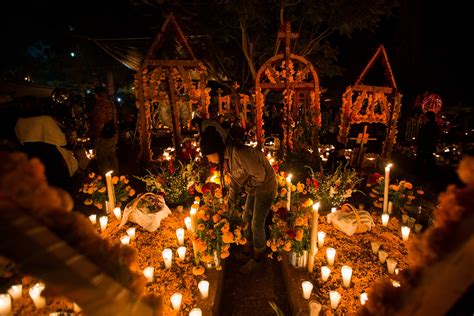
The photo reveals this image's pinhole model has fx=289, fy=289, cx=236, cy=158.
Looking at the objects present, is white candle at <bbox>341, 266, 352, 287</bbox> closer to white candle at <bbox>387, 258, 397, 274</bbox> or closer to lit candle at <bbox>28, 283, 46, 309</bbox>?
white candle at <bbox>387, 258, 397, 274</bbox>

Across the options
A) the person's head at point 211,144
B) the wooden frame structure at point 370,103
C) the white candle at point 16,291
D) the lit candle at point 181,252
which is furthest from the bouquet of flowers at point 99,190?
the wooden frame structure at point 370,103

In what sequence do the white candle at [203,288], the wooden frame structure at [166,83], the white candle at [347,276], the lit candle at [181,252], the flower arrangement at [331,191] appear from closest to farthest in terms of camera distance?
the white candle at [203,288] → the white candle at [347,276] → the lit candle at [181,252] → the flower arrangement at [331,191] → the wooden frame structure at [166,83]

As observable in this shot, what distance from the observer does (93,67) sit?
21188 millimetres

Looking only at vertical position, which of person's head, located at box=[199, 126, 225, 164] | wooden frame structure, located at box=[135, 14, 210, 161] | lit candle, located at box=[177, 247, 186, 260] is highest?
wooden frame structure, located at box=[135, 14, 210, 161]

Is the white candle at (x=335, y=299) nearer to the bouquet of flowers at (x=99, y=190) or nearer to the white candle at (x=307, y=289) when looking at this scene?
the white candle at (x=307, y=289)

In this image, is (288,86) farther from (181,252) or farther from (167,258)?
(167,258)

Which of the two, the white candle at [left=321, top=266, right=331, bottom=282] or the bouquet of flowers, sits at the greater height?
the bouquet of flowers

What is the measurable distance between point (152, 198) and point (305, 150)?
14.9ft

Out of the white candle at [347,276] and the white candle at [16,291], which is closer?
the white candle at [16,291]

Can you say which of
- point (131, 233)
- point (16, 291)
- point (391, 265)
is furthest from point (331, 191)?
point (16, 291)

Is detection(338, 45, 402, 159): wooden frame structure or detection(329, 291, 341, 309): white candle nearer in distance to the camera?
detection(329, 291, 341, 309): white candle

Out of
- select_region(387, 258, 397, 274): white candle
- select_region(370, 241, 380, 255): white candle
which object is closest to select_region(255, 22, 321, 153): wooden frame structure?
select_region(370, 241, 380, 255): white candle

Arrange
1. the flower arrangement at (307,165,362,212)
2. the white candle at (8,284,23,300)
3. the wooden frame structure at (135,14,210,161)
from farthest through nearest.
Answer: the wooden frame structure at (135,14,210,161)
the flower arrangement at (307,165,362,212)
the white candle at (8,284,23,300)

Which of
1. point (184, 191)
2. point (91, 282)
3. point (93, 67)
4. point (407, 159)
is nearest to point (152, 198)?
point (184, 191)
